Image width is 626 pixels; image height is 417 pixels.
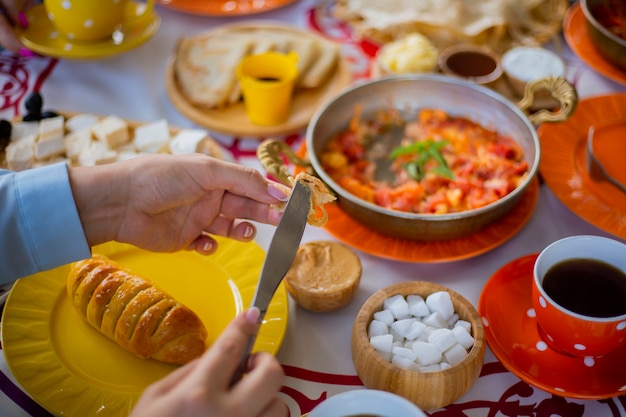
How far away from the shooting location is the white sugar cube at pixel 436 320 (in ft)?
3.85

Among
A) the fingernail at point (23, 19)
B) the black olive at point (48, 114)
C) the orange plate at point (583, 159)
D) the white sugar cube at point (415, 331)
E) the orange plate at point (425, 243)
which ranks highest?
the fingernail at point (23, 19)

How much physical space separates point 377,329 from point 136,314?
45cm

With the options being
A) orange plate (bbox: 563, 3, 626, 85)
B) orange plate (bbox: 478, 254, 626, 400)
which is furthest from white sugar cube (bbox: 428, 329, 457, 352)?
orange plate (bbox: 563, 3, 626, 85)

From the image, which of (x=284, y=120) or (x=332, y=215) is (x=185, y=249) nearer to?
(x=332, y=215)

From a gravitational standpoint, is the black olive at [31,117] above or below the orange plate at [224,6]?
above

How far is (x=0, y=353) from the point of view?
125 cm

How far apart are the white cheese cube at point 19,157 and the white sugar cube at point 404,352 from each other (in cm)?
107

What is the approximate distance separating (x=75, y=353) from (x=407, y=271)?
0.73 m

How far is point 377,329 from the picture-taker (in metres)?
1.16

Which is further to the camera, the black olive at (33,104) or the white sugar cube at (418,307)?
the black olive at (33,104)

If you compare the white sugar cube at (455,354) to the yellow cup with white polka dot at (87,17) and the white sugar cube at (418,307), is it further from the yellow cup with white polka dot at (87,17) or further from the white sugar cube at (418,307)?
the yellow cup with white polka dot at (87,17)

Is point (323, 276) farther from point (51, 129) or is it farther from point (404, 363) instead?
point (51, 129)

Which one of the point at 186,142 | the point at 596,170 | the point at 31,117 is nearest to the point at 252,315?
the point at 186,142

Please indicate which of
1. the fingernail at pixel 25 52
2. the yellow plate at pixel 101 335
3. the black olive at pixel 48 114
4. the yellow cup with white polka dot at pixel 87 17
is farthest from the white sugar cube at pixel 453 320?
the fingernail at pixel 25 52
